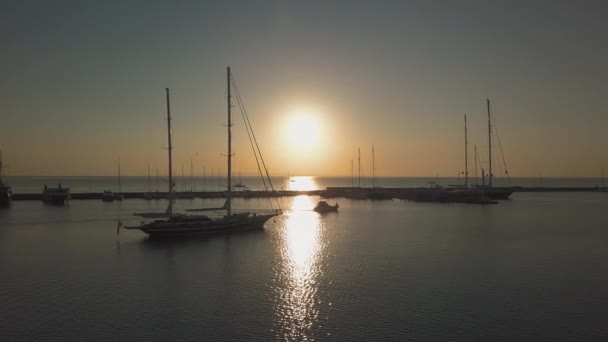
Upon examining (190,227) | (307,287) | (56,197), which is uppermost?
(56,197)

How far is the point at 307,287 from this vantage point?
25.5 m

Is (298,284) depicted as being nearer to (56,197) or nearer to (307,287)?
(307,287)

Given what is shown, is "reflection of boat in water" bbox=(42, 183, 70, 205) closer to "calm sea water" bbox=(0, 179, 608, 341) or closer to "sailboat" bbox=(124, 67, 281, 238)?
"calm sea water" bbox=(0, 179, 608, 341)

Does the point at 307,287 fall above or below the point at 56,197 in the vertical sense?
below

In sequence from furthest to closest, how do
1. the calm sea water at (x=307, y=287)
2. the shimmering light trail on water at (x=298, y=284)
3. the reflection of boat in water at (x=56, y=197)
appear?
the reflection of boat in water at (x=56, y=197) < the shimmering light trail on water at (x=298, y=284) < the calm sea water at (x=307, y=287)

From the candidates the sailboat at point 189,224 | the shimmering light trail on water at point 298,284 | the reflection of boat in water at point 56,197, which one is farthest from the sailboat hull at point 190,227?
the reflection of boat in water at point 56,197

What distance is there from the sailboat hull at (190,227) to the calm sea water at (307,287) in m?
1.77

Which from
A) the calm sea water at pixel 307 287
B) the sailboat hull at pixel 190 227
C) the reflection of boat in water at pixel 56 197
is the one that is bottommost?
the calm sea water at pixel 307 287

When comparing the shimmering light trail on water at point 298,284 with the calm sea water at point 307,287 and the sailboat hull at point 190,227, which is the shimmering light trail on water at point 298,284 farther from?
the sailboat hull at point 190,227

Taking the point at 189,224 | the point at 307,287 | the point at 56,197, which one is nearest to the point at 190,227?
the point at 189,224

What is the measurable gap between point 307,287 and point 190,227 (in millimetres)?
22624

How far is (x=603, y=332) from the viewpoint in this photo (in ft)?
59.6

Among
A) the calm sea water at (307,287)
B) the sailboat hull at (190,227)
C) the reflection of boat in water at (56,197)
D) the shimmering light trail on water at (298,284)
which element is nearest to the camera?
the calm sea water at (307,287)

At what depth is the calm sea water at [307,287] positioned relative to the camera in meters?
18.8
